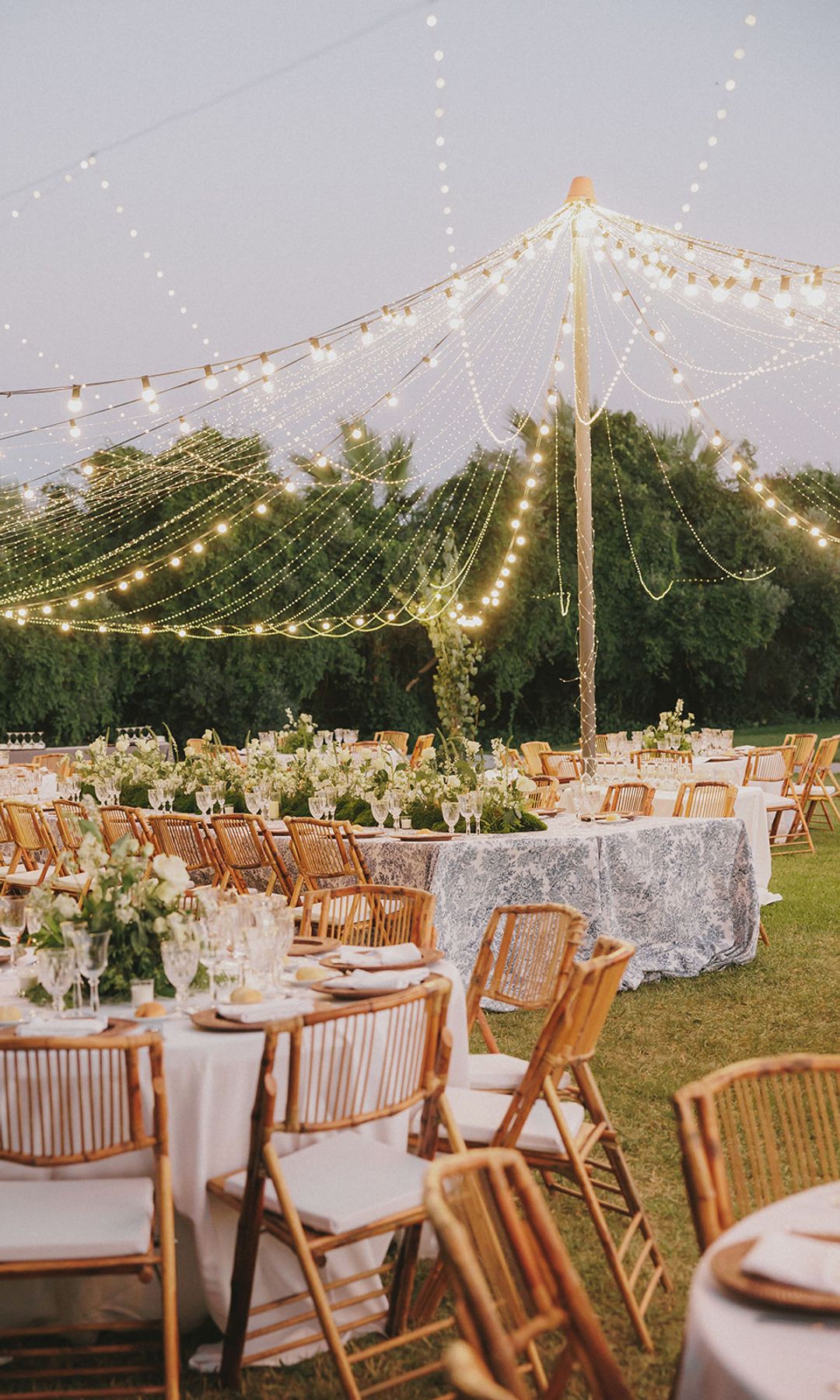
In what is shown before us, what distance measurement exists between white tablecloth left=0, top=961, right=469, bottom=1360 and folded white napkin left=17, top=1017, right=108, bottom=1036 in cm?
17

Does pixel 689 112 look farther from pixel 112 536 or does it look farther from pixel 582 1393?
pixel 112 536

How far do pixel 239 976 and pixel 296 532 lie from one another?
1814cm

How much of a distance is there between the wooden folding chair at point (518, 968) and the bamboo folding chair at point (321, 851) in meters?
2.40

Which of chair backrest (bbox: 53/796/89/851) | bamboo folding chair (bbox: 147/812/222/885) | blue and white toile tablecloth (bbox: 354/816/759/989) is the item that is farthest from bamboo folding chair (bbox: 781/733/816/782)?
chair backrest (bbox: 53/796/89/851)

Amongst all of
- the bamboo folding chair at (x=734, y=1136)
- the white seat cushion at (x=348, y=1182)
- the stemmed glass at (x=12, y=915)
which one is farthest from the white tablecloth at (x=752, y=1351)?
the stemmed glass at (x=12, y=915)

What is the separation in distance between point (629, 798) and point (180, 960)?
5153mm

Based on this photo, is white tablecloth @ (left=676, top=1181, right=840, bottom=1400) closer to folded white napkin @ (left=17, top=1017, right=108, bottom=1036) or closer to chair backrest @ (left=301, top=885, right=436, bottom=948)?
folded white napkin @ (left=17, top=1017, right=108, bottom=1036)

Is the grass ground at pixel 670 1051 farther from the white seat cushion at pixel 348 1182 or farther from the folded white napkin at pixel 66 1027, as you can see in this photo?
the folded white napkin at pixel 66 1027

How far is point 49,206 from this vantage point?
10.0 meters

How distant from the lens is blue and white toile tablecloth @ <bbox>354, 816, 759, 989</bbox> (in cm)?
630

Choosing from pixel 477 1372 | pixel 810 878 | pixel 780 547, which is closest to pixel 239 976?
pixel 477 1372

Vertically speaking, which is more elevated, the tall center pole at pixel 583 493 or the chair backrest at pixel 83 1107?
the tall center pole at pixel 583 493

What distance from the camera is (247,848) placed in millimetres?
7094

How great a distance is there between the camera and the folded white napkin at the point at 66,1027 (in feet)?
9.93
